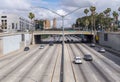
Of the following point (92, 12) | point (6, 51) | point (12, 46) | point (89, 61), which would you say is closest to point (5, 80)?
point (89, 61)

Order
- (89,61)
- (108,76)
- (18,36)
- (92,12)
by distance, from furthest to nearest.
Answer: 1. (92,12)
2. (18,36)
3. (89,61)
4. (108,76)

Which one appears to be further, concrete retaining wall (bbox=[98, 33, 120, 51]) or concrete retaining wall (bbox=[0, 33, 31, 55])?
concrete retaining wall (bbox=[98, 33, 120, 51])

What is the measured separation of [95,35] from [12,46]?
65.2 m

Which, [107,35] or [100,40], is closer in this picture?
[107,35]

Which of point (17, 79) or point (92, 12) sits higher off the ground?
point (92, 12)

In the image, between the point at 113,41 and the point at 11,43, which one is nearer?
the point at 11,43

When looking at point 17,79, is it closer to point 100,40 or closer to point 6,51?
point 6,51

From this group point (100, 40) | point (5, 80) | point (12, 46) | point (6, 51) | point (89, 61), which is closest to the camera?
point (5, 80)

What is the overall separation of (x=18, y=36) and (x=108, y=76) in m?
81.1

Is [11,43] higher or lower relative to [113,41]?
lower

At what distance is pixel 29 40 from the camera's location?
160000 millimetres

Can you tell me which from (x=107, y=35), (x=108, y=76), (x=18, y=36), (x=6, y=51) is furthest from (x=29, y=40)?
(x=108, y=76)

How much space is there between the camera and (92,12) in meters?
195

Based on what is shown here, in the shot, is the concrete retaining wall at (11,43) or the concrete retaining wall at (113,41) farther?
the concrete retaining wall at (113,41)
